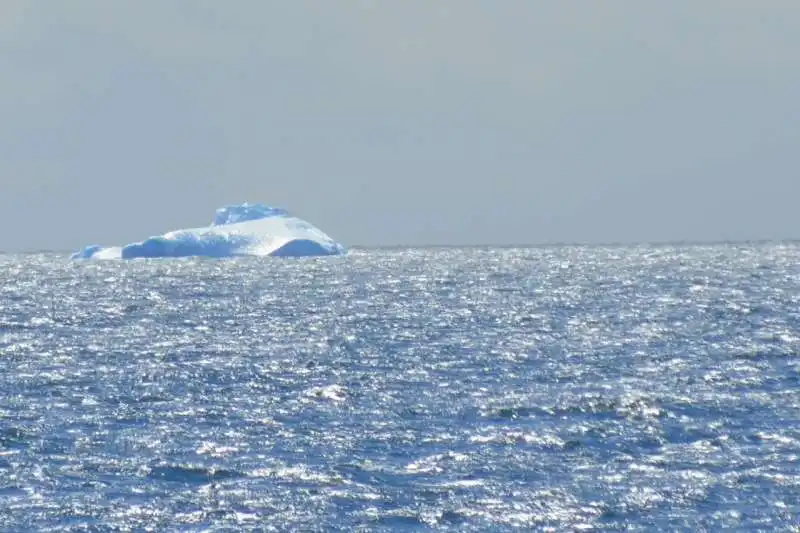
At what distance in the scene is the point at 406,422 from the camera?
101ft

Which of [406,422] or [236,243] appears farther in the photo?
[236,243]

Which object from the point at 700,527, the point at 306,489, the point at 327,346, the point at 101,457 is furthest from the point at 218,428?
the point at 327,346

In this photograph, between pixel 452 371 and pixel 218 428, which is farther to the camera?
pixel 452 371

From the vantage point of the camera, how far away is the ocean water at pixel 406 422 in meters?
22.8

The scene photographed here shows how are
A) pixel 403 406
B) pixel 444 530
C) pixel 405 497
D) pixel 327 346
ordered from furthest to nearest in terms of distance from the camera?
pixel 327 346 < pixel 403 406 < pixel 405 497 < pixel 444 530

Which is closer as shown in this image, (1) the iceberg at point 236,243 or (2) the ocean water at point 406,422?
(2) the ocean water at point 406,422

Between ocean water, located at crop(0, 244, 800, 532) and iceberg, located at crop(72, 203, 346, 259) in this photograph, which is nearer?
ocean water, located at crop(0, 244, 800, 532)

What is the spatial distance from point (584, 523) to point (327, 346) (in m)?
28.3

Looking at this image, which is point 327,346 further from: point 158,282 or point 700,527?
point 158,282

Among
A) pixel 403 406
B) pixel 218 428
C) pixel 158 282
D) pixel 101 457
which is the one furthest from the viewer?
pixel 158 282

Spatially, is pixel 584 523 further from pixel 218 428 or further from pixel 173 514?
pixel 218 428

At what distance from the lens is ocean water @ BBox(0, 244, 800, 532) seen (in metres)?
22.8

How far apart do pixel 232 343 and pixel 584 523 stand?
31.0 metres

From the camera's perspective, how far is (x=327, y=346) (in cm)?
4959
